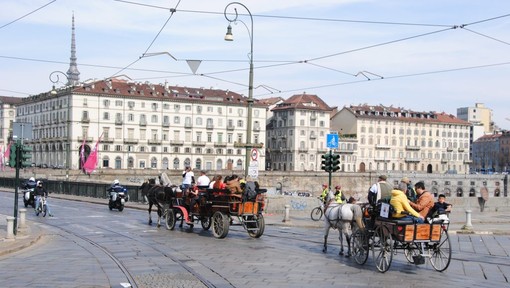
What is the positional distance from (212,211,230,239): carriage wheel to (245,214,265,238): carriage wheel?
0.68 m

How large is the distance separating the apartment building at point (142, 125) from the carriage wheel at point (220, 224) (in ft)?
300

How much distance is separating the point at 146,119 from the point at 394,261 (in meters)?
107

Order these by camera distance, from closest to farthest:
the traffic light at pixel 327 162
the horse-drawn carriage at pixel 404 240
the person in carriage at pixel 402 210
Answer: the horse-drawn carriage at pixel 404 240 → the person in carriage at pixel 402 210 → the traffic light at pixel 327 162

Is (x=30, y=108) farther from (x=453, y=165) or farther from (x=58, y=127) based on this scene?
(x=453, y=165)

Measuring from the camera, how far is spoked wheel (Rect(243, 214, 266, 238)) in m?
20.4

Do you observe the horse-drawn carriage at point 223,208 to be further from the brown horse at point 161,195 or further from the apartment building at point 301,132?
the apartment building at point 301,132

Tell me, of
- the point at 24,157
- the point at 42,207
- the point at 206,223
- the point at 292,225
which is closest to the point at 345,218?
the point at 206,223

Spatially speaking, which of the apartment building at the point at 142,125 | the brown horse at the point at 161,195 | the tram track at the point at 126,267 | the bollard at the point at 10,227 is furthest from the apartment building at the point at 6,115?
the bollard at the point at 10,227

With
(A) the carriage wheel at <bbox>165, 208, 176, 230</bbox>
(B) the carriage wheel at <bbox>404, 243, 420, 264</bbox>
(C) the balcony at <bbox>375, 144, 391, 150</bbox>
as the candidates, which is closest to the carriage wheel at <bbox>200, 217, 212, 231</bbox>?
(A) the carriage wheel at <bbox>165, 208, 176, 230</bbox>

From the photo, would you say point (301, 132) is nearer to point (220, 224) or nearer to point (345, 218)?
point (220, 224)

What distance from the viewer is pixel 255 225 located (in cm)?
2062

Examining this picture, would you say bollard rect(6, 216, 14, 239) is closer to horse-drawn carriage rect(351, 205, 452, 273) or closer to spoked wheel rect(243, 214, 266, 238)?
spoked wheel rect(243, 214, 266, 238)

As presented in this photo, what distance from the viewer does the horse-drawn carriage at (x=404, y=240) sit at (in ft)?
43.7

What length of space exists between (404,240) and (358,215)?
2198 mm
